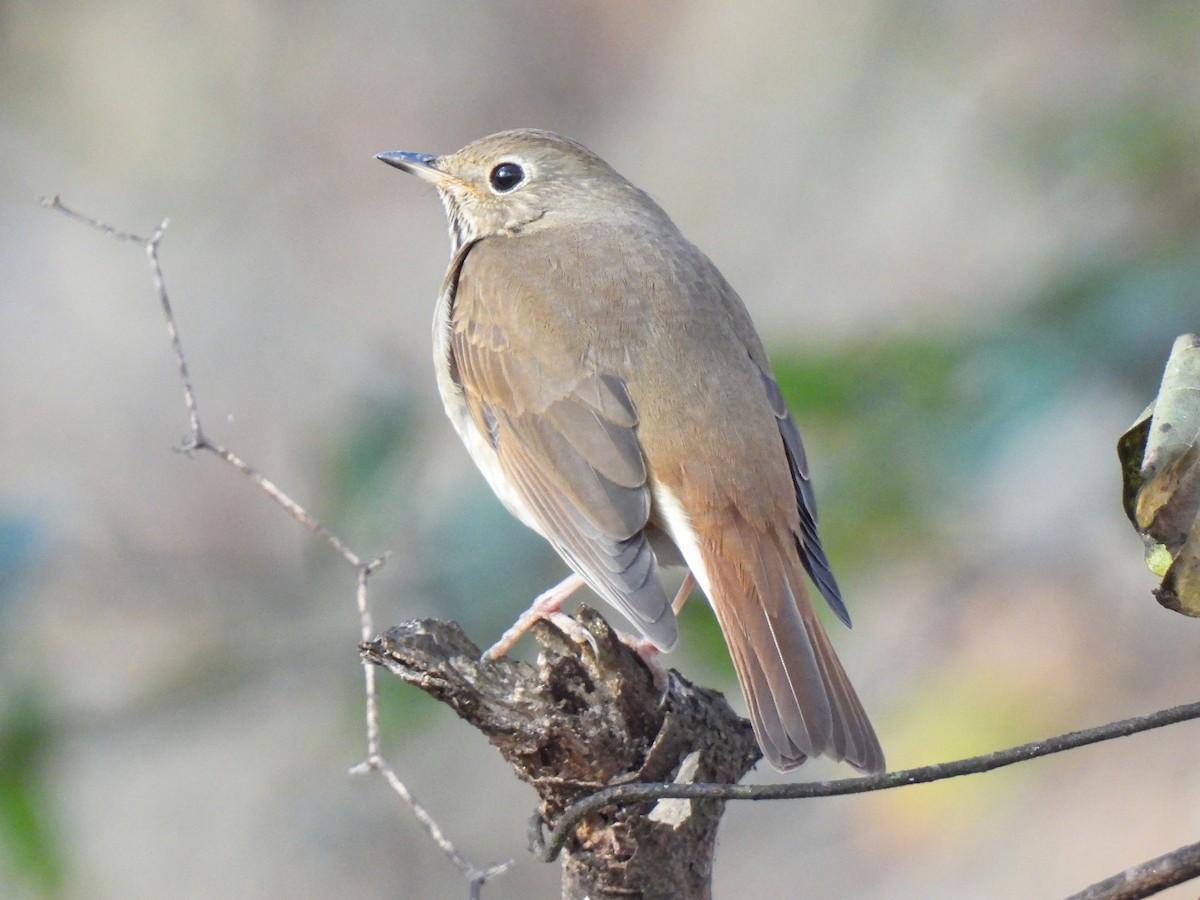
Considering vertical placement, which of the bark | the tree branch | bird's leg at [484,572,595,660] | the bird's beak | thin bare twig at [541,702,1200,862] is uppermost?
the bird's beak

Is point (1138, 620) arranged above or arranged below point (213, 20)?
below

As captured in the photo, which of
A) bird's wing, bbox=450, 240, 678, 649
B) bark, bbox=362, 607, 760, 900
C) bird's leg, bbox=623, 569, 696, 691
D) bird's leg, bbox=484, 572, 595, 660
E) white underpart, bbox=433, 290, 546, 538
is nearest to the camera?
bark, bbox=362, 607, 760, 900

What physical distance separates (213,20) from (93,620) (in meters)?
3.74

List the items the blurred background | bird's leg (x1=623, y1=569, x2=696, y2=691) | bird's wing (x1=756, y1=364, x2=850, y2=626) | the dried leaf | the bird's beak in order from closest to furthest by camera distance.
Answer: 1. the dried leaf
2. bird's leg (x1=623, y1=569, x2=696, y2=691)
3. bird's wing (x1=756, y1=364, x2=850, y2=626)
4. the blurred background
5. the bird's beak

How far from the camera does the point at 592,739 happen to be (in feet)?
9.96

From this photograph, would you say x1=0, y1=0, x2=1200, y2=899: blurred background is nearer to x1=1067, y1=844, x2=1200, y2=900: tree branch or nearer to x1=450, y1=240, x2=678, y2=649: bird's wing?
x1=450, y1=240, x2=678, y2=649: bird's wing

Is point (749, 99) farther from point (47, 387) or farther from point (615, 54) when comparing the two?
point (47, 387)

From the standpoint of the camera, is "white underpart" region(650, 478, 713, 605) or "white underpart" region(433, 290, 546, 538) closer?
"white underpart" region(650, 478, 713, 605)

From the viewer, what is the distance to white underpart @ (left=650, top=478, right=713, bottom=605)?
139 inches

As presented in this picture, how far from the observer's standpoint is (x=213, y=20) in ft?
28.3

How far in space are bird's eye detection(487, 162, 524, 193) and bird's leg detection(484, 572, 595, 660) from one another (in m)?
1.45

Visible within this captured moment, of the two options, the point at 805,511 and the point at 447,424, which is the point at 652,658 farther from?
the point at 447,424

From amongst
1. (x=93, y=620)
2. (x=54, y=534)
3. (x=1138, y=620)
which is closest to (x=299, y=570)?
(x=54, y=534)

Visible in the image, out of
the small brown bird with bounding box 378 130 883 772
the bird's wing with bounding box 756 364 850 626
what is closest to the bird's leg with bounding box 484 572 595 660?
the small brown bird with bounding box 378 130 883 772
